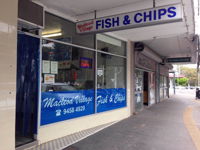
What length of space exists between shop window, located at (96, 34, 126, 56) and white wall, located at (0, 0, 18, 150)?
3.75 m

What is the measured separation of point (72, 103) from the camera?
5773 mm

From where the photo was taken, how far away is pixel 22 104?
460cm

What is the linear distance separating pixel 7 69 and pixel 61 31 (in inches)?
94.8

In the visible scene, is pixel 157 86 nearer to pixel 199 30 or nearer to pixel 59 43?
pixel 199 30

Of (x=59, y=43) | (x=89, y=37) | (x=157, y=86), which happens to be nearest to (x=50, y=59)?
(x=59, y=43)

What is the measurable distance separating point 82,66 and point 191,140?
3.76 meters

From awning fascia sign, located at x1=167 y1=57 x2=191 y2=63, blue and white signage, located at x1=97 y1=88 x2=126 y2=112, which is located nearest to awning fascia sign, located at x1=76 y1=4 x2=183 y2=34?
blue and white signage, located at x1=97 y1=88 x2=126 y2=112

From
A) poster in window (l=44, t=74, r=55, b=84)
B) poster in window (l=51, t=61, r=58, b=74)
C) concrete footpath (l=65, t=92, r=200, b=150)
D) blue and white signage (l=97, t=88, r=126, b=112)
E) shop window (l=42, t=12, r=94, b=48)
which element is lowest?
concrete footpath (l=65, t=92, r=200, b=150)

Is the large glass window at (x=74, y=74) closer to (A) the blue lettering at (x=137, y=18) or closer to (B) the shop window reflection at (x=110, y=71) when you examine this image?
(B) the shop window reflection at (x=110, y=71)

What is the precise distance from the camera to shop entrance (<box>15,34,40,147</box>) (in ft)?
14.6

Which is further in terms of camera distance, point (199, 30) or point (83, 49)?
point (199, 30)

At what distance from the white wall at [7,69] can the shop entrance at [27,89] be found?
2.23 ft

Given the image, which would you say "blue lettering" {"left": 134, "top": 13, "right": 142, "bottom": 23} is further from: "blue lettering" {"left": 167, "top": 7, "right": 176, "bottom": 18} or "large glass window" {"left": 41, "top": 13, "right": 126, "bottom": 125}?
"large glass window" {"left": 41, "top": 13, "right": 126, "bottom": 125}

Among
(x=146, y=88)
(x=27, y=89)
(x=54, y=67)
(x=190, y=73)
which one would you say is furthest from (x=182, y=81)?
(x=27, y=89)
